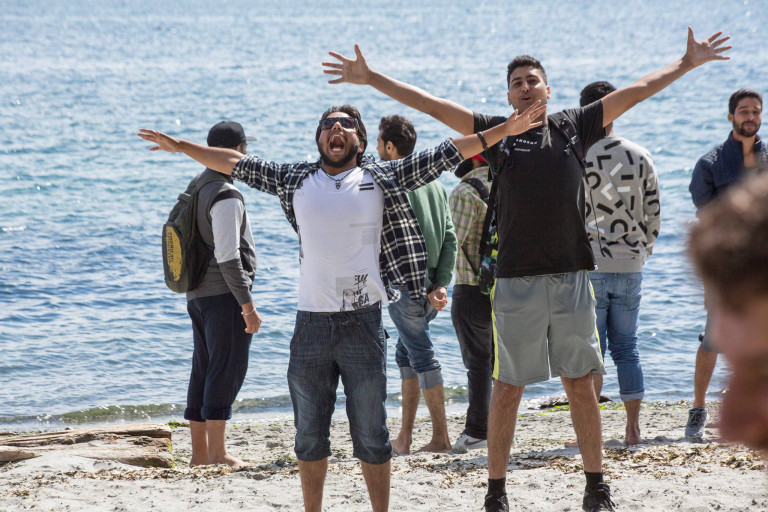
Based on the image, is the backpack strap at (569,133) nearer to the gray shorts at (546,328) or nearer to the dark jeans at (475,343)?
the gray shorts at (546,328)

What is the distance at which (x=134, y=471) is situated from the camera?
6.36 meters

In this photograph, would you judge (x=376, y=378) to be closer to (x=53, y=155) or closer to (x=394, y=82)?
(x=394, y=82)

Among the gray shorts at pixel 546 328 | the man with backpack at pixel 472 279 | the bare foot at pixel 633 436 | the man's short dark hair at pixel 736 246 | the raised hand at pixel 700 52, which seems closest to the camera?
the man's short dark hair at pixel 736 246

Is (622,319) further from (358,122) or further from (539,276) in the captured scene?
(358,122)

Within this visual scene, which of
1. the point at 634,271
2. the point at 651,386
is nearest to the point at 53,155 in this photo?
the point at 651,386

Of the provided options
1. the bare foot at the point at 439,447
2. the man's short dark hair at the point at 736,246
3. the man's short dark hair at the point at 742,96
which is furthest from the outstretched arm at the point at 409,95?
the man's short dark hair at the point at 736,246

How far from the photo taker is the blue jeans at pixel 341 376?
14.9ft

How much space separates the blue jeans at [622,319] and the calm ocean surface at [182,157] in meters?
0.58

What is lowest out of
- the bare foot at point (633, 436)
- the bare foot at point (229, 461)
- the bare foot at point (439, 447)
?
the bare foot at point (229, 461)

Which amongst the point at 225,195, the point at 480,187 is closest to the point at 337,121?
the point at 225,195

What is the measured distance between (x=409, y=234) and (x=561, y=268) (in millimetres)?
792

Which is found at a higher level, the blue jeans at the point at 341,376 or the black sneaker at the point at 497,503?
the blue jeans at the point at 341,376

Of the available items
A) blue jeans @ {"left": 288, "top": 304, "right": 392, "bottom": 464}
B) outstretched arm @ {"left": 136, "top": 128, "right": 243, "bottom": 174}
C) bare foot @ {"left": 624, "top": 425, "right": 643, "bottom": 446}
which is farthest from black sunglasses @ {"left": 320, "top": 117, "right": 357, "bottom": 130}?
bare foot @ {"left": 624, "top": 425, "right": 643, "bottom": 446}

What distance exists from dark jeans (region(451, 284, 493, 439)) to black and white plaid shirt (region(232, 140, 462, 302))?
67.7 inches
